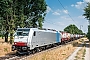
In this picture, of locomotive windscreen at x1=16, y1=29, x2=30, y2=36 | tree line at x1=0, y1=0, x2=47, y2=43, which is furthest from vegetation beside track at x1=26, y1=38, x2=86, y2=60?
tree line at x1=0, y1=0, x2=47, y2=43

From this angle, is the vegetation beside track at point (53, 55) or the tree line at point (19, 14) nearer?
the vegetation beside track at point (53, 55)

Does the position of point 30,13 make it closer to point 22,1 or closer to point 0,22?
point 22,1

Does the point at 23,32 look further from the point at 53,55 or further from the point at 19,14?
the point at 19,14

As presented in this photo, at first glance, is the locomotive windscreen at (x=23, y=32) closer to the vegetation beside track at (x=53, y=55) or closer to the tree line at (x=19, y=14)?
the vegetation beside track at (x=53, y=55)

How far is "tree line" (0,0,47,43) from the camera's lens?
A: 112ft

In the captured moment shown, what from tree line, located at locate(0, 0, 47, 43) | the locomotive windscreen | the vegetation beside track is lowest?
the vegetation beside track

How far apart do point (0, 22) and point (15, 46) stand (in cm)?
1455

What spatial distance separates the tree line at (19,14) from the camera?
34.1 m

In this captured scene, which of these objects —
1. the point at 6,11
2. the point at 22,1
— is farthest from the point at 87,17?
the point at 6,11

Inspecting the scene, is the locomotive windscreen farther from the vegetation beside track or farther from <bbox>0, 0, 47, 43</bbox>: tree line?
<bbox>0, 0, 47, 43</bbox>: tree line

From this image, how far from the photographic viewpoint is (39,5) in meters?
44.4

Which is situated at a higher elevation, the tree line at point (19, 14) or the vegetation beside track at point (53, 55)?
the tree line at point (19, 14)

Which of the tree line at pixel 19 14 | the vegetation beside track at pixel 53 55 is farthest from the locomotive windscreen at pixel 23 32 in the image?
the tree line at pixel 19 14

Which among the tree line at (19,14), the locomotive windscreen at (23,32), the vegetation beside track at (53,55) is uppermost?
the tree line at (19,14)
